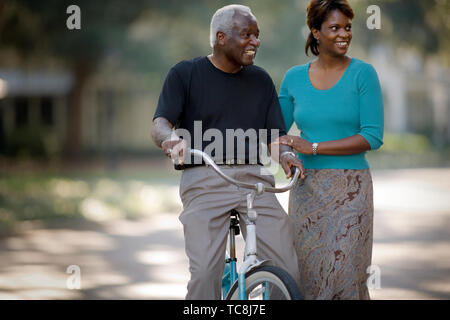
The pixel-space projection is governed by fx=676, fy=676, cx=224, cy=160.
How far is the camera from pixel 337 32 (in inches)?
135

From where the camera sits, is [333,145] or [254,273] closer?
[254,273]

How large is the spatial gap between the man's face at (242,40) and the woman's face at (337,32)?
15.7 inches

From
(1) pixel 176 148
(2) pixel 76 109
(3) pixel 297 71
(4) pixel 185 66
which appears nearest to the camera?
(1) pixel 176 148

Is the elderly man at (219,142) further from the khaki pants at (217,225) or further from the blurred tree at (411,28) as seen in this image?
the blurred tree at (411,28)

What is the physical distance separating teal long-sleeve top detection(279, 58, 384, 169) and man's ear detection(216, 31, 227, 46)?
0.54 metres

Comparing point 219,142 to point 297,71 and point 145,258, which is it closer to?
point 297,71

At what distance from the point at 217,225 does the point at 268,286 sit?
1.38 ft

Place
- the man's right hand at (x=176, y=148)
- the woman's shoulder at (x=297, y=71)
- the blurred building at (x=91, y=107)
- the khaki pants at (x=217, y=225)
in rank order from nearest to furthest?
the man's right hand at (x=176, y=148), the khaki pants at (x=217, y=225), the woman's shoulder at (x=297, y=71), the blurred building at (x=91, y=107)

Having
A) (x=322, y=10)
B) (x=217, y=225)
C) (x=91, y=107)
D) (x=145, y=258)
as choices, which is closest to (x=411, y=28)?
(x=91, y=107)

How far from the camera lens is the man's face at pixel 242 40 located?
329 centimetres

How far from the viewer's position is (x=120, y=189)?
16141 mm

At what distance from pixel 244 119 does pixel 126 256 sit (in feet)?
18.4

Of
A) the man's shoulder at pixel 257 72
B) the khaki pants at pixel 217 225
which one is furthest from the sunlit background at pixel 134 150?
the man's shoulder at pixel 257 72

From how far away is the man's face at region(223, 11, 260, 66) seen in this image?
3.29 m
